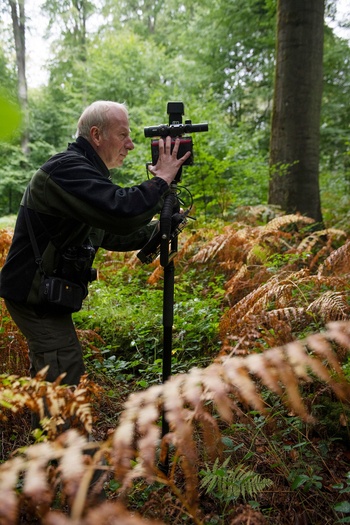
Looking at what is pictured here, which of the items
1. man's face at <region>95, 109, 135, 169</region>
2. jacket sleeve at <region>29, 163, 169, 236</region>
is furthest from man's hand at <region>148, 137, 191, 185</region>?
man's face at <region>95, 109, 135, 169</region>

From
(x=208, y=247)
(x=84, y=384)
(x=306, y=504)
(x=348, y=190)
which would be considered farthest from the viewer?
(x=348, y=190)

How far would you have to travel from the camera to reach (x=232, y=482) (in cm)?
219

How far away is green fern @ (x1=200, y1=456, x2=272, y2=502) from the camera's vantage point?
2145 millimetres

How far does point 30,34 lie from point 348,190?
15838mm

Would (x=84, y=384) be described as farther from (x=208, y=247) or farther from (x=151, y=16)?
(x=151, y=16)

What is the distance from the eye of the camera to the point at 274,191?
627cm

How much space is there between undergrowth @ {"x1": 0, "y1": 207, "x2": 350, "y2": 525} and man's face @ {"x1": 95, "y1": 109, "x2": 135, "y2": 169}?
1357 mm

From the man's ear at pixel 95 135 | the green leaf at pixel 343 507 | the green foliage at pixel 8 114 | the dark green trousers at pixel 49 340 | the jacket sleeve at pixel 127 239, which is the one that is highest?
the man's ear at pixel 95 135

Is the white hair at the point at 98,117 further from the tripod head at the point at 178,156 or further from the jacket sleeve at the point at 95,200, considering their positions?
the jacket sleeve at the point at 95,200

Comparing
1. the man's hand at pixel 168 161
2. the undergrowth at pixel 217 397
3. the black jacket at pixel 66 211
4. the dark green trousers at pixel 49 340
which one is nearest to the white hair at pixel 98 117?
the black jacket at pixel 66 211

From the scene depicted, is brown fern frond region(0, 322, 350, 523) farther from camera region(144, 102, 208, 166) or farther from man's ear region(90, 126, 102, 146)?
man's ear region(90, 126, 102, 146)

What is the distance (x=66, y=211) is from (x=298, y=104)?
15.8 ft

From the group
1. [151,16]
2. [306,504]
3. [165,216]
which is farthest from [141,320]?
[151,16]

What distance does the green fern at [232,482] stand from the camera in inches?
84.4
